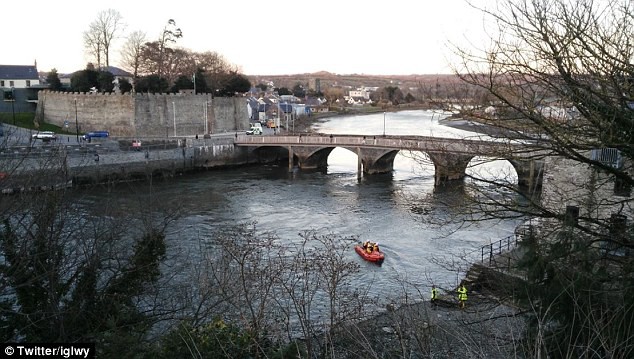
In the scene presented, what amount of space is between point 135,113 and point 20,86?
2372 cm

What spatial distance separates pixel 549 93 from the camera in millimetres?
5512

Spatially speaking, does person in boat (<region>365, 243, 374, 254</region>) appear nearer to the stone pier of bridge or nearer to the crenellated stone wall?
the stone pier of bridge

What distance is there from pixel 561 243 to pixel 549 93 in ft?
5.15

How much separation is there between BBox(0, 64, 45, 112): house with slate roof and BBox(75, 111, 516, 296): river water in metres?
28.9

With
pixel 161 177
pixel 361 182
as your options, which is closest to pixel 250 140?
pixel 161 177

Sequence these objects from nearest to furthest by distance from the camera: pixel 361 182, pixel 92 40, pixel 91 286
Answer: pixel 91 286 → pixel 361 182 → pixel 92 40

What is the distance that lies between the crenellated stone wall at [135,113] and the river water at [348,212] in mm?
9757

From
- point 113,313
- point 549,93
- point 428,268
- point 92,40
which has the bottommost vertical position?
point 428,268

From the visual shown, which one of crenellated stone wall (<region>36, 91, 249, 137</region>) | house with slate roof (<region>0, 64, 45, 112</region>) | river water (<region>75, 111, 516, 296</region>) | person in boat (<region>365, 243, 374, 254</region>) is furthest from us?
house with slate roof (<region>0, 64, 45, 112</region>)

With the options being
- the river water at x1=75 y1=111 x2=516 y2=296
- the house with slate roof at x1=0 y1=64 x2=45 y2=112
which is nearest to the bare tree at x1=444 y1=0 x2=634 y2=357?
the river water at x1=75 y1=111 x2=516 y2=296

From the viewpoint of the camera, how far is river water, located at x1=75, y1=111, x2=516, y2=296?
55.2 ft

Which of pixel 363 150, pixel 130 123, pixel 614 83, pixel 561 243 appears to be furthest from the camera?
pixel 130 123

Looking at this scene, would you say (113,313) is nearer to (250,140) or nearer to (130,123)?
(250,140)

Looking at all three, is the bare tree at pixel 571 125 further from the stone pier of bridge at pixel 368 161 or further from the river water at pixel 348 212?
the stone pier of bridge at pixel 368 161
